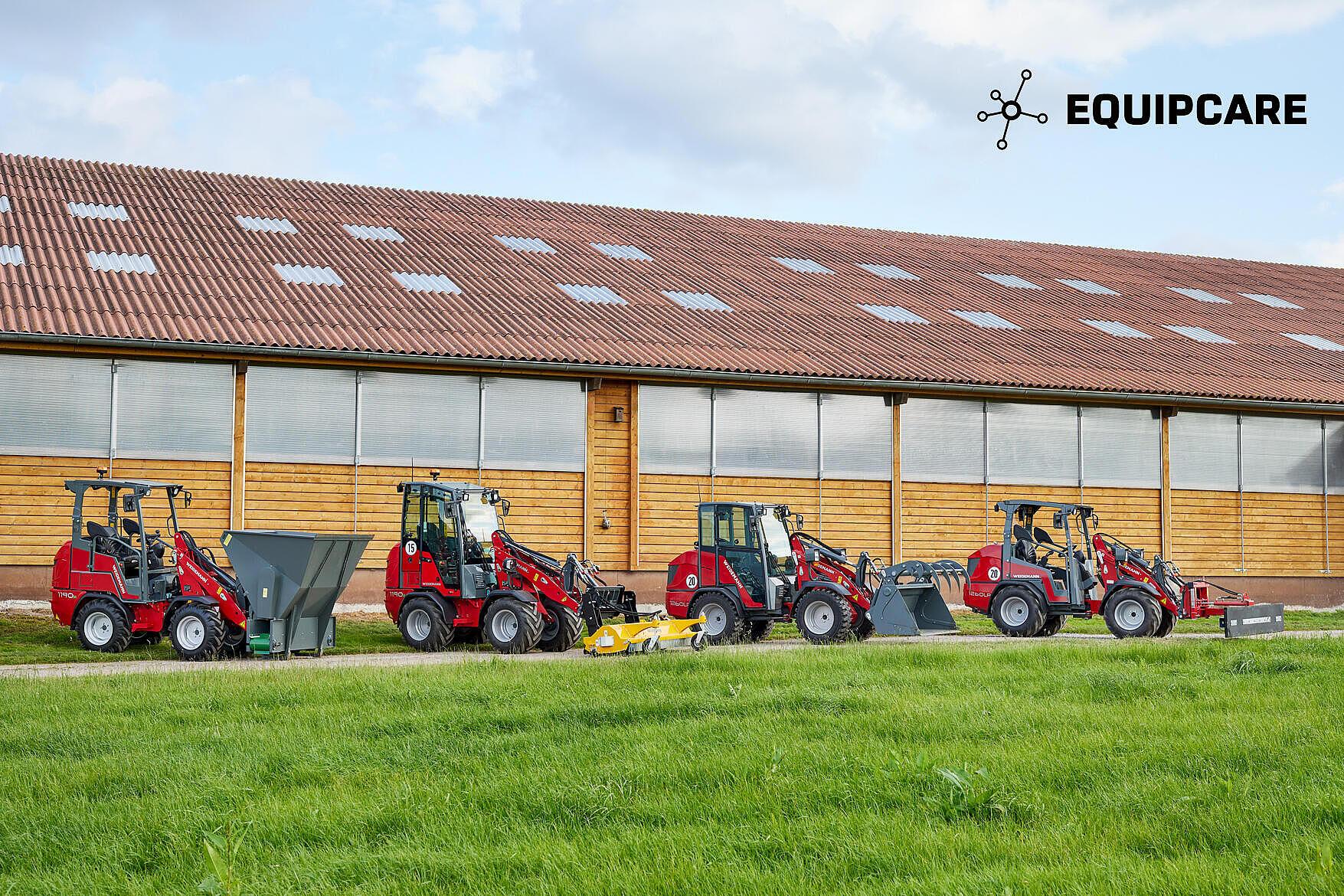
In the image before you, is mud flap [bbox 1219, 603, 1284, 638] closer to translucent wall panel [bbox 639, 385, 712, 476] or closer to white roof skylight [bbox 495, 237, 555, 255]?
translucent wall panel [bbox 639, 385, 712, 476]

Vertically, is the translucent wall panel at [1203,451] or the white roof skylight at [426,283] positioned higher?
the white roof skylight at [426,283]

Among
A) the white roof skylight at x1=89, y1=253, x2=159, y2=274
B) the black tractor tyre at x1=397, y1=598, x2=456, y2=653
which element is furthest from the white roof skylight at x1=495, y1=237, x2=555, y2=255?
the black tractor tyre at x1=397, y1=598, x2=456, y2=653

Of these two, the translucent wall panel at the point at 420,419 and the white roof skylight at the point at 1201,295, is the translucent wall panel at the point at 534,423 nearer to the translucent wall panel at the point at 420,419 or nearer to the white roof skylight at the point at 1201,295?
the translucent wall panel at the point at 420,419

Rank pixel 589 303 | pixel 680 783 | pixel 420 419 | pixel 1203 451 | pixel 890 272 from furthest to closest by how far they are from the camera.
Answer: pixel 890 272, pixel 1203 451, pixel 589 303, pixel 420 419, pixel 680 783

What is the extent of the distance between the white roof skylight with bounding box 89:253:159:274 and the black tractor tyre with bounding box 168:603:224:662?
307 inches

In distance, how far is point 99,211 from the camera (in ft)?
→ 73.0

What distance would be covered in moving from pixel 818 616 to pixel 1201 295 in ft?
60.3

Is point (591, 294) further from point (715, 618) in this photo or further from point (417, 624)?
point (417, 624)

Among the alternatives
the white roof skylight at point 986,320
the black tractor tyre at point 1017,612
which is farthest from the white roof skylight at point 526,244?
the black tractor tyre at point 1017,612

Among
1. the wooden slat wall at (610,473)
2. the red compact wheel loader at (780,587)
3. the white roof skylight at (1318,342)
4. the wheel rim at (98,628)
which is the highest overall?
the white roof skylight at (1318,342)

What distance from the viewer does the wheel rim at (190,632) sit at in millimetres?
13398

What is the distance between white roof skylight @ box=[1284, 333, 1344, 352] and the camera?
26.4 metres

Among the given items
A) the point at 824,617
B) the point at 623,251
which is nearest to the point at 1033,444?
the point at 824,617

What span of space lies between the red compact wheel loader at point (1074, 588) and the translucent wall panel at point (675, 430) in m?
4.78
